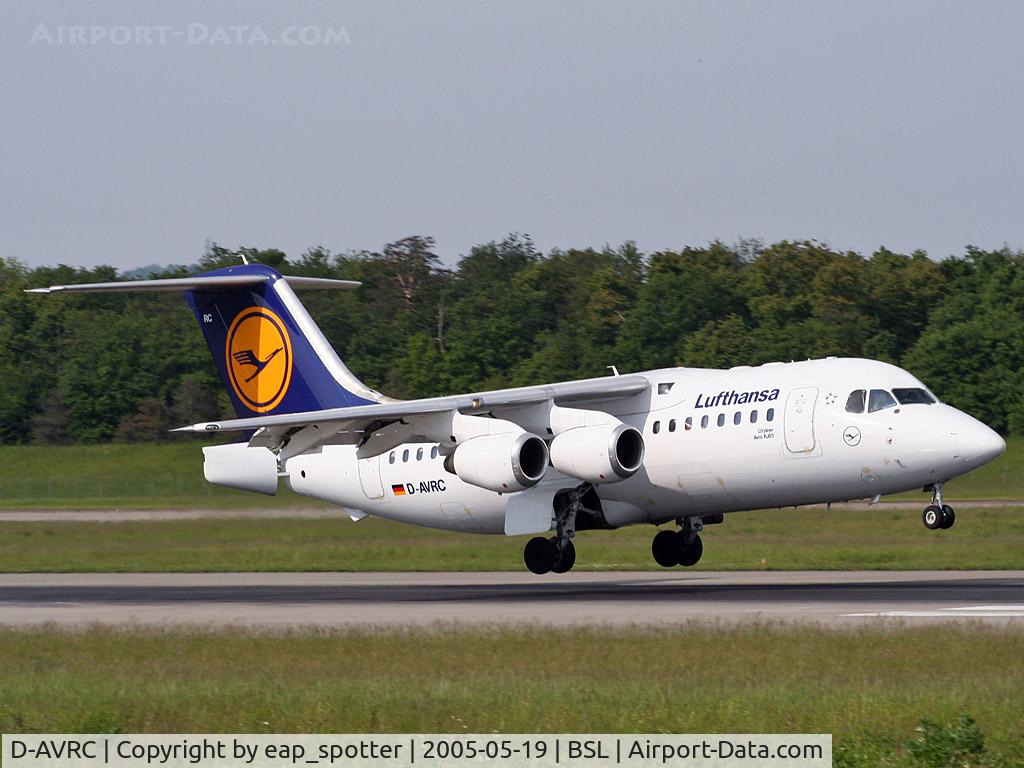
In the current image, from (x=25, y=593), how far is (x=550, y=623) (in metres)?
11.7

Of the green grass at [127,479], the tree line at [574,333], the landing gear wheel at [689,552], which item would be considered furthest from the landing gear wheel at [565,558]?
the tree line at [574,333]

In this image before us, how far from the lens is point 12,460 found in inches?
2137

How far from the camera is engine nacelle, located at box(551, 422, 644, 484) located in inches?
1040

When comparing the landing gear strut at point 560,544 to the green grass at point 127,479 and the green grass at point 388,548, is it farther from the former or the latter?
the green grass at point 127,479

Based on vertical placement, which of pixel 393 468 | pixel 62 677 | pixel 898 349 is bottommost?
pixel 62 677

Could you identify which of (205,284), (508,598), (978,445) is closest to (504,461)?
(508,598)

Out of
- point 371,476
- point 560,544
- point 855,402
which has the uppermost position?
point 855,402

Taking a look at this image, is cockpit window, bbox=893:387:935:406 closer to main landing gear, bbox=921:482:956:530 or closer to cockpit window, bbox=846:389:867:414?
cockpit window, bbox=846:389:867:414

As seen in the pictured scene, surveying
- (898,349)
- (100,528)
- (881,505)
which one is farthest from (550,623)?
(898,349)

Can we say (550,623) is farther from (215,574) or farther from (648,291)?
(648,291)

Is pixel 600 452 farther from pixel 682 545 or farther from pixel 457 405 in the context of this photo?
pixel 682 545

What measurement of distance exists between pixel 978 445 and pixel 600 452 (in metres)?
6.05

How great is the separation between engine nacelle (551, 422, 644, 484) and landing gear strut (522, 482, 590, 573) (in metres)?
1.21

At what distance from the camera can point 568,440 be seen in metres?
27.0
